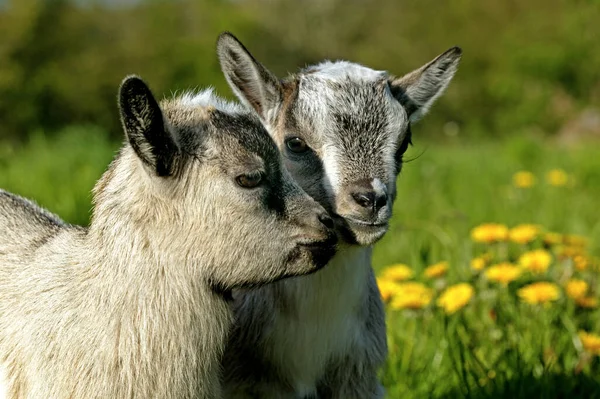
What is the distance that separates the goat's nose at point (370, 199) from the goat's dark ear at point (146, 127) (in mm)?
758

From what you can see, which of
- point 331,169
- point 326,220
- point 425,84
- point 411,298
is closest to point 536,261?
point 411,298

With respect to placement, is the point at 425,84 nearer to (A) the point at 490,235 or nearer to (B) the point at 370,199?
(B) the point at 370,199

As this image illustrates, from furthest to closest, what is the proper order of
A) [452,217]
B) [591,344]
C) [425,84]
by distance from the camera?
[452,217], [591,344], [425,84]

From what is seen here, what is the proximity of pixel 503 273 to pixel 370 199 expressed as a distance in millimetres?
1762

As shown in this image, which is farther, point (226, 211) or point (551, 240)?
point (551, 240)

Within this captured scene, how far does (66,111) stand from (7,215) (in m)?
25.0

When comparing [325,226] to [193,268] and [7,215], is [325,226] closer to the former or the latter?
[193,268]

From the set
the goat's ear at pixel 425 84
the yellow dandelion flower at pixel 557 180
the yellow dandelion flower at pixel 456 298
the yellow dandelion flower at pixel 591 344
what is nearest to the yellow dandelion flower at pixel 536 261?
the yellow dandelion flower at pixel 456 298

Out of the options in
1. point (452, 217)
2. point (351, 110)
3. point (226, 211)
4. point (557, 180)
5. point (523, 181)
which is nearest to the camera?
point (226, 211)

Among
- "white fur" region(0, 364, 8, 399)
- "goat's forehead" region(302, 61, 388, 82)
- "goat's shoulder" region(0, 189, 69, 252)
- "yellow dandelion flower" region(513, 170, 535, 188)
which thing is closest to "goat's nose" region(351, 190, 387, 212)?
"goat's forehead" region(302, 61, 388, 82)

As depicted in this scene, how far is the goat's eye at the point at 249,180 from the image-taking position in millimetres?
2869

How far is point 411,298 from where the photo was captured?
4.61 meters

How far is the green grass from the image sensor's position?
429cm

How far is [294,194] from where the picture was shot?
9.70 feet
